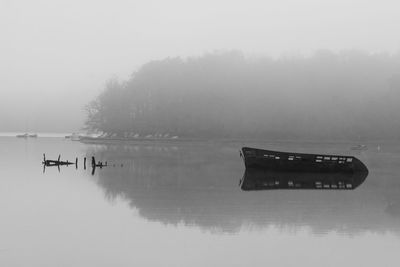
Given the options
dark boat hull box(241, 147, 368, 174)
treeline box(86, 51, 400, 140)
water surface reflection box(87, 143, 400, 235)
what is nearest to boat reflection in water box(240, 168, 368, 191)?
dark boat hull box(241, 147, 368, 174)

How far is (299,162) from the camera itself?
47.3 meters

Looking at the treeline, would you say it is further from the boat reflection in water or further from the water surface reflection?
the water surface reflection

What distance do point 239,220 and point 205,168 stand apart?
29.2 m

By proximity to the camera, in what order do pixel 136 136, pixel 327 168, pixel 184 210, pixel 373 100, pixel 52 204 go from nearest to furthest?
pixel 184 210 → pixel 52 204 → pixel 327 168 → pixel 373 100 → pixel 136 136

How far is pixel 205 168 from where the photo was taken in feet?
168

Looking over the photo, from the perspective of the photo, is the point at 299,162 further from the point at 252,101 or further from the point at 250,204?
the point at 252,101

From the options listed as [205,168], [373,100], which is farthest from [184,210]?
[373,100]

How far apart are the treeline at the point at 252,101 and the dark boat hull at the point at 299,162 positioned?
78.3 m

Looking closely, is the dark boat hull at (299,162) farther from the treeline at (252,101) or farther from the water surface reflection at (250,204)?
the treeline at (252,101)

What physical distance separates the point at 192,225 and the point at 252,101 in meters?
112

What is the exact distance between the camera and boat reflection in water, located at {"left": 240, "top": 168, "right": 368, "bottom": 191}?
119ft

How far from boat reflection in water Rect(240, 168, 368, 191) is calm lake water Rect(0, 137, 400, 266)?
227 centimetres

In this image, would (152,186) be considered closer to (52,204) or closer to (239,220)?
(52,204)

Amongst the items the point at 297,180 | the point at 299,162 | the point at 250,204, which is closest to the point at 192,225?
the point at 250,204
